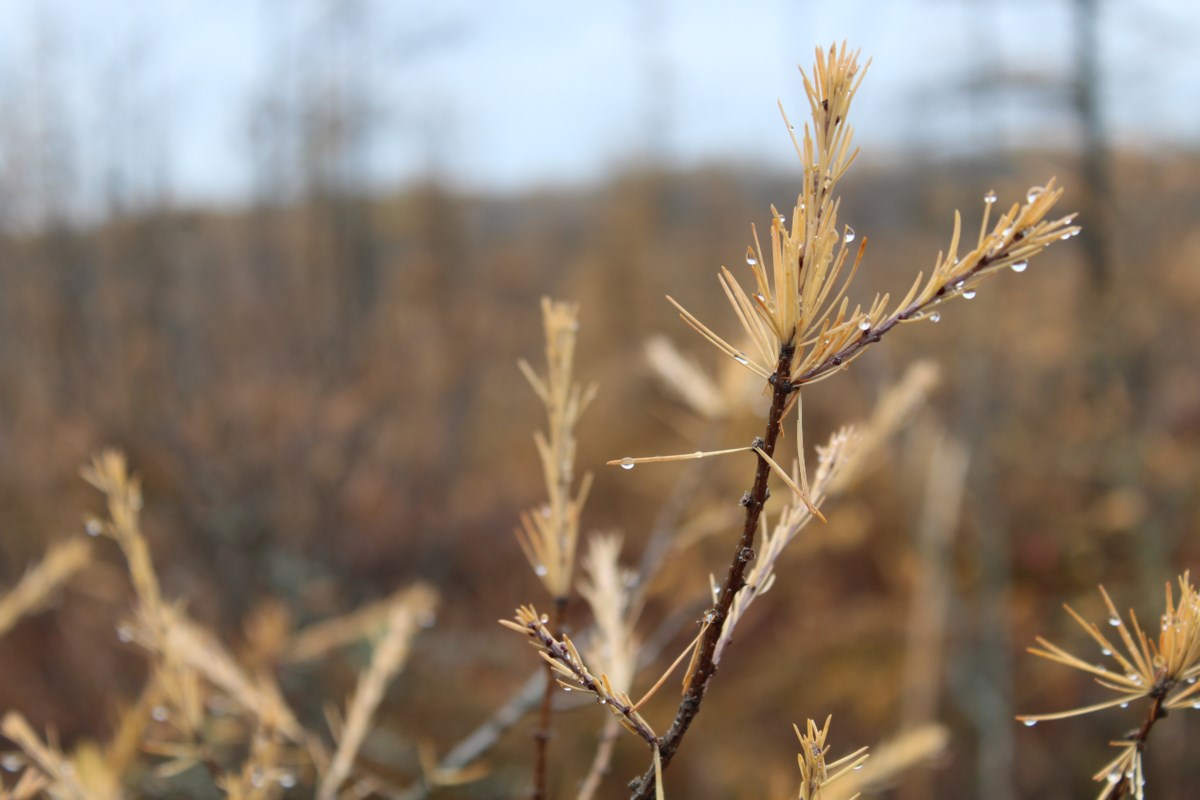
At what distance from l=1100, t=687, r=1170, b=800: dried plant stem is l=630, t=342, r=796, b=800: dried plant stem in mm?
176

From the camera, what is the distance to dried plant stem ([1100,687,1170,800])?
1.12ft

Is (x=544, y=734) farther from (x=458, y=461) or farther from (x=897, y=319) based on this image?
(x=458, y=461)

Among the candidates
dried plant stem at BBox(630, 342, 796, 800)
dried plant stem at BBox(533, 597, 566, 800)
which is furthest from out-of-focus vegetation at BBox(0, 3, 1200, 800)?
dried plant stem at BBox(630, 342, 796, 800)

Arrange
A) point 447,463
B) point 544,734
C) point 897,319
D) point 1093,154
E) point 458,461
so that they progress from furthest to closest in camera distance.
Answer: point 458,461 → point 447,463 → point 1093,154 → point 544,734 → point 897,319

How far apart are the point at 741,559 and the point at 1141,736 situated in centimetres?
20

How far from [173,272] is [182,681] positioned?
2.91 meters

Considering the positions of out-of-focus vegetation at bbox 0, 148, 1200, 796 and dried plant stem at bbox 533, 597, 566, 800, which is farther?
out-of-focus vegetation at bbox 0, 148, 1200, 796

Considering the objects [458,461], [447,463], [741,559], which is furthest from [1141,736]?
[458,461]

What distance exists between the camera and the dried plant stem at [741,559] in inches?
11.1

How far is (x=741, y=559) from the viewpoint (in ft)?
0.96

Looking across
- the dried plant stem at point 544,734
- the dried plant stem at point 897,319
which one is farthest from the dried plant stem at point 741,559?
the dried plant stem at point 544,734

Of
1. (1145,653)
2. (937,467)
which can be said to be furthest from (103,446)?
(1145,653)

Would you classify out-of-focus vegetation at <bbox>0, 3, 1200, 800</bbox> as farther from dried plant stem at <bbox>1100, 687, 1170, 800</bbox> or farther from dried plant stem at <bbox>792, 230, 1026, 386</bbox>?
dried plant stem at <bbox>792, 230, 1026, 386</bbox>

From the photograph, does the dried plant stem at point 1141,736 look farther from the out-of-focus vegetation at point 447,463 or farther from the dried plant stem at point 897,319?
the out-of-focus vegetation at point 447,463
